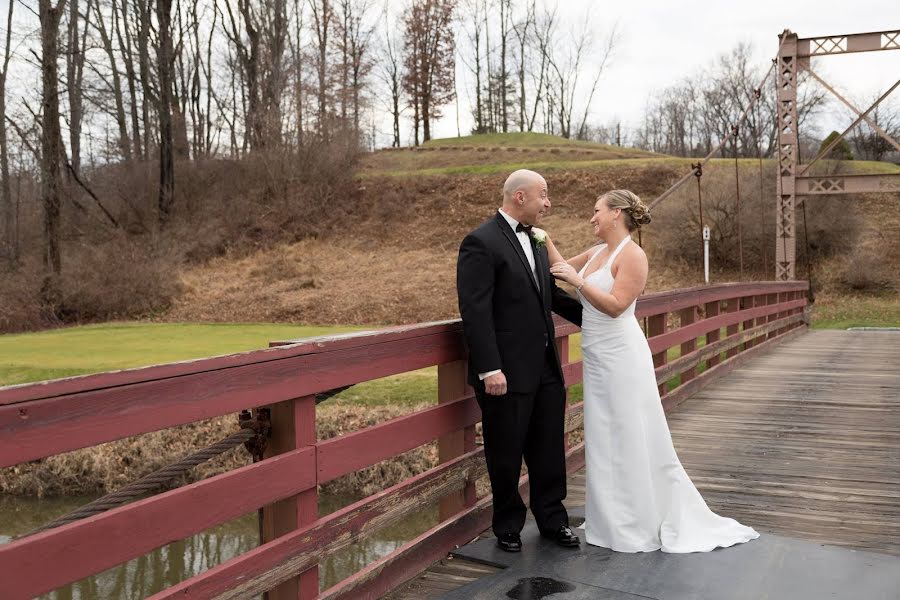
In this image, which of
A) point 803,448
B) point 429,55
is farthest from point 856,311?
point 429,55

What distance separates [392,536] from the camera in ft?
30.8

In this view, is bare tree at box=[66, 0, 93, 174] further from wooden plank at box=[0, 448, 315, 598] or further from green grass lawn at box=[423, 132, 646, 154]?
wooden plank at box=[0, 448, 315, 598]

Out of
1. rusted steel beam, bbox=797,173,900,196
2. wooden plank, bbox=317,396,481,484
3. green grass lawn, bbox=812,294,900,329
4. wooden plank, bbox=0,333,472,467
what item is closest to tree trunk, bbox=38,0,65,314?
rusted steel beam, bbox=797,173,900,196

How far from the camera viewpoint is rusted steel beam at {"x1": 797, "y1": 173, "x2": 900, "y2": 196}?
76.7 feet

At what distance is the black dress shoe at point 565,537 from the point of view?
4.30 m

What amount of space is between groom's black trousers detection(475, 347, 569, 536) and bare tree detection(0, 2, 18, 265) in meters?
26.9

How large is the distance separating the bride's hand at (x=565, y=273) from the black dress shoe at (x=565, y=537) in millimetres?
1207

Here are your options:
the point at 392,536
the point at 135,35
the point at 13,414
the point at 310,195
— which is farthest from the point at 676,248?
the point at 13,414

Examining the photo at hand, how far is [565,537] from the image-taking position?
4.31m

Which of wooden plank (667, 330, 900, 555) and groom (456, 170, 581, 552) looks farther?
wooden plank (667, 330, 900, 555)

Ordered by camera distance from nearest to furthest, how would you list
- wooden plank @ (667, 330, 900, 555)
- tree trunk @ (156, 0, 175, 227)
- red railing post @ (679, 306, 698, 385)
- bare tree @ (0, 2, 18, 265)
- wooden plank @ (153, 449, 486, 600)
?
1. wooden plank @ (153, 449, 486, 600)
2. wooden plank @ (667, 330, 900, 555)
3. red railing post @ (679, 306, 698, 385)
4. bare tree @ (0, 2, 18, 265)
5. tree trunk @ (156, 0, 175, 227)

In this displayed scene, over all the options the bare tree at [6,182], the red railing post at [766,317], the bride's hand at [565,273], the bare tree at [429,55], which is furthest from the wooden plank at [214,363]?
the bare tree at [429,55]

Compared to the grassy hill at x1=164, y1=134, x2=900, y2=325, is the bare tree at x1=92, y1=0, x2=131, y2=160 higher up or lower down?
higher up

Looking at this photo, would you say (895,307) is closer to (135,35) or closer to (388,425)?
(388,425)
